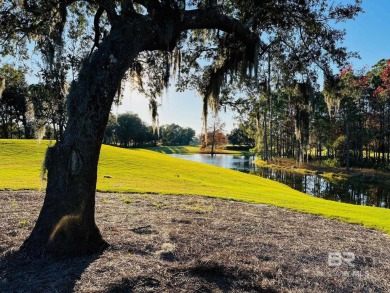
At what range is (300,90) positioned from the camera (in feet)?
29.0

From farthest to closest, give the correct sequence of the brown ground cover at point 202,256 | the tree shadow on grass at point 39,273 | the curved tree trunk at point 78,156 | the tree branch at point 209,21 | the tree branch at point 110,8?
the tree branch at point 209,21
the tree branch at point 110,8
the curved tree trunk at point 78,156
the brown ground cover at point 202,256
the tree shadow on grass at point 39,273

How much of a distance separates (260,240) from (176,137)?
493ft

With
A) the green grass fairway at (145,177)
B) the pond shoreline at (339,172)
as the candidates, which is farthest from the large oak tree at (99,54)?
the pond shoreline at (339,172)

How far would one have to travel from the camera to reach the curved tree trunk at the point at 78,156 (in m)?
5.68

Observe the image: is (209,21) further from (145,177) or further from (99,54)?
(145,177)

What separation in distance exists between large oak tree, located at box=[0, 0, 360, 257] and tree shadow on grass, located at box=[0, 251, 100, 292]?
224mm

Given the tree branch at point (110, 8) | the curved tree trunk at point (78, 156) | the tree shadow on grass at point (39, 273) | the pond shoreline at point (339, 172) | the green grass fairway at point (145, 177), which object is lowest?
the pond shoreline at point (339, 172)

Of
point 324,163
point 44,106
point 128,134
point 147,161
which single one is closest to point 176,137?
point 128,134

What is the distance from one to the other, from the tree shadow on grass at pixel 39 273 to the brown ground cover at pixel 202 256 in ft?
0.05

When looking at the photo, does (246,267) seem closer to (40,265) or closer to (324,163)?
(40,265)

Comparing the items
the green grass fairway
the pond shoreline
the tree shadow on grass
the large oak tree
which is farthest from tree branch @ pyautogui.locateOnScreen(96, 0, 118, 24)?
the pond shoreline

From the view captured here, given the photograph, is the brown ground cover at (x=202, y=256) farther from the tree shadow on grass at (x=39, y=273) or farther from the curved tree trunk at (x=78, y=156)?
the curved tree trunk at (x=78, y=156)

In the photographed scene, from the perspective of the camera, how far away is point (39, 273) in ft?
16.8

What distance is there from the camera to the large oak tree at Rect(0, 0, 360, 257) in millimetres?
5719
